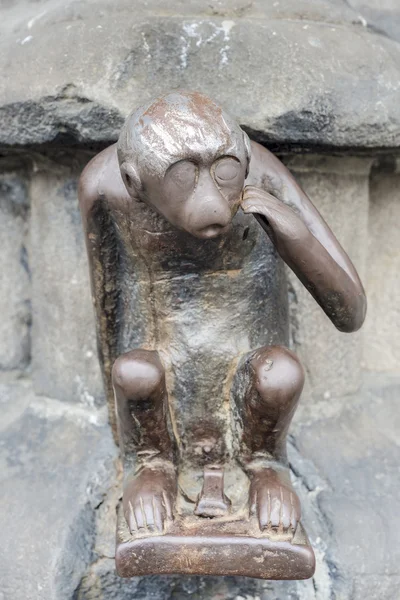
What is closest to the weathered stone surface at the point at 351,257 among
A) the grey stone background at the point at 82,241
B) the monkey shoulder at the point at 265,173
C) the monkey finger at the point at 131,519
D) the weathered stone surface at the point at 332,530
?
the grey stone background at the point at 82,241

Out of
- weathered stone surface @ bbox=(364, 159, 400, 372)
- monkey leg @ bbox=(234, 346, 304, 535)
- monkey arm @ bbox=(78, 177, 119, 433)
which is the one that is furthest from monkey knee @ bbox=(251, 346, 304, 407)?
weathered stone surface @ bbox=(364, 159, 400, 372)

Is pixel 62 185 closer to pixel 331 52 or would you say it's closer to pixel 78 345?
pixel 78 345

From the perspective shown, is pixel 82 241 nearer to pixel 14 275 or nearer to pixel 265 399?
pixel 14 275

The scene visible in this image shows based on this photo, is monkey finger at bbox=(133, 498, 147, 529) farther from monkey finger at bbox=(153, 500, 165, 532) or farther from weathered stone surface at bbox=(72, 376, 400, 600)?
weathered stone surface at bbox=(72, 376, 400, 600)

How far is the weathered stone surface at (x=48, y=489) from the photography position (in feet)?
3.64

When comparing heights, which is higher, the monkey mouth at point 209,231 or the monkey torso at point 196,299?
the monkey mouth at point 209,231

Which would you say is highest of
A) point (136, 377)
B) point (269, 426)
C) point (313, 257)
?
point (313, 257)

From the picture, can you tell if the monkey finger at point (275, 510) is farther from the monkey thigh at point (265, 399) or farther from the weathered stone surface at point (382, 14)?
the weathered stone surface at point (382, 14)

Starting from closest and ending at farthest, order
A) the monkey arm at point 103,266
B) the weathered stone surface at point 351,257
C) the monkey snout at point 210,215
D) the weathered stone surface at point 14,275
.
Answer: the monkey snout at point 210,215
the monkey arm at point 103,266
the weathered stone surface at point 351,257
the weathered stone surface at point 14,275

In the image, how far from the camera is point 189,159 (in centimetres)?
85

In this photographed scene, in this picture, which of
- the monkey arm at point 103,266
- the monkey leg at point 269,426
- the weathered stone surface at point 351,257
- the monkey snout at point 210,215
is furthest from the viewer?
the weathered stone surface at point 351,257

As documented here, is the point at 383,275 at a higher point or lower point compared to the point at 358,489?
higher

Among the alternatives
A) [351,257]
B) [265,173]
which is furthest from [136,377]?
[351,257]

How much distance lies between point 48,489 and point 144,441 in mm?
307
